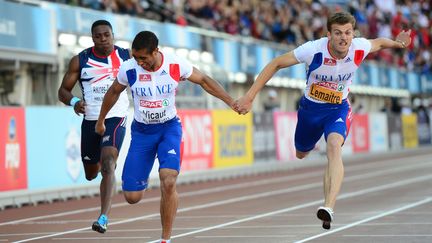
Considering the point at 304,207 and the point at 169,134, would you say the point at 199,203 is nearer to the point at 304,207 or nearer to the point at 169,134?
the point at 304,207

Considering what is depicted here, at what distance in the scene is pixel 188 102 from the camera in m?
27.3

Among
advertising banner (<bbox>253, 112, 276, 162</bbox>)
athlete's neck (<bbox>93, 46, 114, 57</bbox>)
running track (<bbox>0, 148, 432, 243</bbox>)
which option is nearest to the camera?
running track (<bbox>0, 148, 432, 243</bbox>)

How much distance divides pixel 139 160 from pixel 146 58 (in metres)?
1.14

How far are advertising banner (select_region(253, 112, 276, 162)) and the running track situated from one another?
3.38 m

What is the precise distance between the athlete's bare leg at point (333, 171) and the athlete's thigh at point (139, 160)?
189cm

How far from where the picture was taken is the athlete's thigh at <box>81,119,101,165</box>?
13188 millimetres

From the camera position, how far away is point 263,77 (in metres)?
11.3

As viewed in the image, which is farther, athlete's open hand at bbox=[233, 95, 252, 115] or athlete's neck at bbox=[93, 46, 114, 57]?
athlete's neck at bbox=[93, 46, 114, 57]

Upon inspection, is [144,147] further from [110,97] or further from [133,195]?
[110,97]

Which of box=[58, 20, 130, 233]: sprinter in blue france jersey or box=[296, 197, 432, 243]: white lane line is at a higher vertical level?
box=[58, 20, 130, 233]: sprinter in blue france jersey

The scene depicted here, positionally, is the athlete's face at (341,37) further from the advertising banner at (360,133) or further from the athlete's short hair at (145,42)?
the advertising banner at (360,133)

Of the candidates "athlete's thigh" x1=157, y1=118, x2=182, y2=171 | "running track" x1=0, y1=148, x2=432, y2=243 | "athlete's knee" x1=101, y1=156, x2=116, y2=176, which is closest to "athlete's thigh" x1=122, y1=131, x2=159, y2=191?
"athlete's thigh" x1=157, y1=118, x2=182, y2=171

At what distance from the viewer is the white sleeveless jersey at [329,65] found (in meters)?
11.6

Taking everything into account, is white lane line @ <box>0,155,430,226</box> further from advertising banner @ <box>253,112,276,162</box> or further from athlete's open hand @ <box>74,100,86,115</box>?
athlete's open hand @ <box>74,100,86,115</box>
